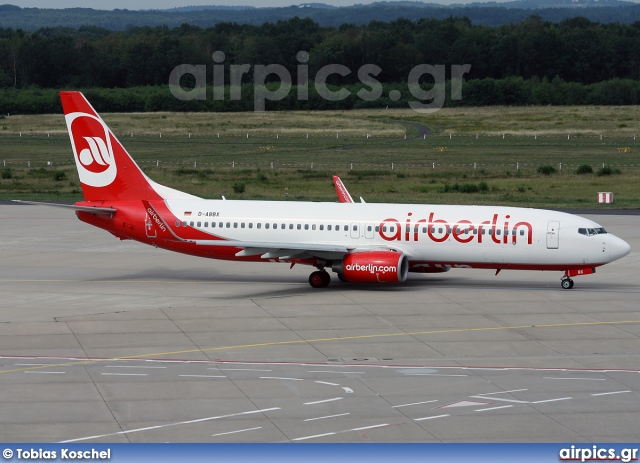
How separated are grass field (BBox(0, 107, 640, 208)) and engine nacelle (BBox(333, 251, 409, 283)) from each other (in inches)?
1212

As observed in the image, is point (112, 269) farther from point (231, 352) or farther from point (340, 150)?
point (340, 150)

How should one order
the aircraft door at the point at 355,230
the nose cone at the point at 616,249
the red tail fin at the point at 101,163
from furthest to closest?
the red tail fin at the point at 101,163
the aircraft door at the point at 355,230
the nose cone at the point at 616,249

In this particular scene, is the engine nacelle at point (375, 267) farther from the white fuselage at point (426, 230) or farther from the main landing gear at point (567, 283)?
the main landing gear at point (567, 283)

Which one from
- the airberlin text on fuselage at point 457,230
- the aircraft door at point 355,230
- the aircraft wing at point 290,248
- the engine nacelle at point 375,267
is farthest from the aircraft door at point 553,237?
the aircraft door at point 355,230

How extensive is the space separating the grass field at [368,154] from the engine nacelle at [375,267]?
30778mm

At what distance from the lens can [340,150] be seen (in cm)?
12644

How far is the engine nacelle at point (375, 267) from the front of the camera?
4309 centimetres

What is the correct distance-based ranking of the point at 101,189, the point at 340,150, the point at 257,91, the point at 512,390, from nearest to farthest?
the point at 512,390 < the point at 101,189 < the point at 340,150 < the point at 257,91

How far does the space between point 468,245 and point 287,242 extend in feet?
27.3

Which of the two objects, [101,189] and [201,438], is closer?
[201,438]

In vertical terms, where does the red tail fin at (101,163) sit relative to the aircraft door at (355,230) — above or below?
above

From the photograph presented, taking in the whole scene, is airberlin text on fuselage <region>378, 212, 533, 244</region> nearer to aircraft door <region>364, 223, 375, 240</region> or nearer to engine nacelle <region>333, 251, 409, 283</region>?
aircraft door <region>364, 223, 375, 240</region>

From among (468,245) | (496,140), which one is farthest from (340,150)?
(468,245)

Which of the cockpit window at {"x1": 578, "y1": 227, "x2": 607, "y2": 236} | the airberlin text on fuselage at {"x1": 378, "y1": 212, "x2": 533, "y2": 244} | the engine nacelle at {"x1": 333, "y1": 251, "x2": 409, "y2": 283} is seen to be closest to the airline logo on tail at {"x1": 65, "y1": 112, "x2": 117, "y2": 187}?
the engine nacelle at {"x1": 333, "y1": 251, "x2": 409, "y2": 283}
